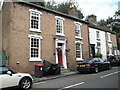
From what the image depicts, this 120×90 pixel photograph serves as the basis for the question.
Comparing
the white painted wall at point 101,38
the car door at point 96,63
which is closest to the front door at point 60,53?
the car door at point 96,63

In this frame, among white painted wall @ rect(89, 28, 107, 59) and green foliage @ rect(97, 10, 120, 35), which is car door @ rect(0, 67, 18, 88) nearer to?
white painted wall @ rect(89, 28, 107, 59)

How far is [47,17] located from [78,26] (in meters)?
5.69

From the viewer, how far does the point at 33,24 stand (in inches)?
608

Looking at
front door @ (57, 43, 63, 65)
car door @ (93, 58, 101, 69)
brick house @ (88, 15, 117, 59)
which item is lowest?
car door @ (93, 58, 101, 69)

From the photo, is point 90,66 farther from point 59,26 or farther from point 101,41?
point 101,41

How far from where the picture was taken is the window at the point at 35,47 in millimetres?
14838

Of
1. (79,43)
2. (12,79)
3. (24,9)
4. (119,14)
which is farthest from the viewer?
(119,14)

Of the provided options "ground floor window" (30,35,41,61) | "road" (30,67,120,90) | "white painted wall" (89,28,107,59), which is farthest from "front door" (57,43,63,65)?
"white painted wall" (89,28,107,59)

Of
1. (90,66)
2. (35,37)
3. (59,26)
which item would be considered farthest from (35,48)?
(90,66)

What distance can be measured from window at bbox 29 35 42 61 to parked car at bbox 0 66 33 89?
5.76 meters

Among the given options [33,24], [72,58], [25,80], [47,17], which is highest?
[47,17]

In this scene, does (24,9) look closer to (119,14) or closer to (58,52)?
(58,52)

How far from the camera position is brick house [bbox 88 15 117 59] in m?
24.6

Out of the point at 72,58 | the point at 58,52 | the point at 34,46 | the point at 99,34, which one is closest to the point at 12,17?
the point at 34,46
